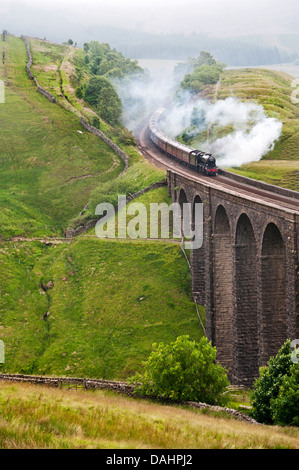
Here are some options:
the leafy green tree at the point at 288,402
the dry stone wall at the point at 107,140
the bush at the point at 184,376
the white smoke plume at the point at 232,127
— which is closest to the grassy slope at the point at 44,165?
the dry stone wall at the point at 107,140

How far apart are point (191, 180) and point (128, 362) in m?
19.0

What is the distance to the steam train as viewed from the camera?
61450mm

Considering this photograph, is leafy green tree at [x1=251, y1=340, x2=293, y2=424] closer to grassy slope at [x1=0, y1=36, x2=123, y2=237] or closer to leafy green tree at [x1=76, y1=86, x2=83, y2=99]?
grassy slope at [x1=0, y1=36, x2=123, y2=237]

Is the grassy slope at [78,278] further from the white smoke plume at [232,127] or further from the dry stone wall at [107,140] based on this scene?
the white smoke plume at [232,127]

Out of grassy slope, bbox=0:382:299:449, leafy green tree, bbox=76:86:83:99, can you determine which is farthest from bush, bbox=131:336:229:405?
leafy green tree, bbox=76:86:83:99

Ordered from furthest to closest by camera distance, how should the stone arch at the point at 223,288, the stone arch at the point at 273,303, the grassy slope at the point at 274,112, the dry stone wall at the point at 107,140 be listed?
the dry stone wall at the point at 107,140 → the grassy slope at the point at 274,112 → the stone arch at the point at 223,288 → the stone arch at the point at 273,303

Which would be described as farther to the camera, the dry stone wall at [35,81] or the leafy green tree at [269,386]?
the dry stone wall at [35,81]

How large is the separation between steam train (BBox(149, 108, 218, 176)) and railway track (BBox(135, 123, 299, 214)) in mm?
760

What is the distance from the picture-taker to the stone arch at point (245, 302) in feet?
136

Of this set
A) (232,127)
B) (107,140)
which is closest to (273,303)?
(107,140)

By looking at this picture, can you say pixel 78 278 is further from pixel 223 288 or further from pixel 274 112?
pixel 274 112

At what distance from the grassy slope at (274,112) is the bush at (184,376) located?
4368 cm

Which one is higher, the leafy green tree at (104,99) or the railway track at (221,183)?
the leafy green tree at (104,99)
